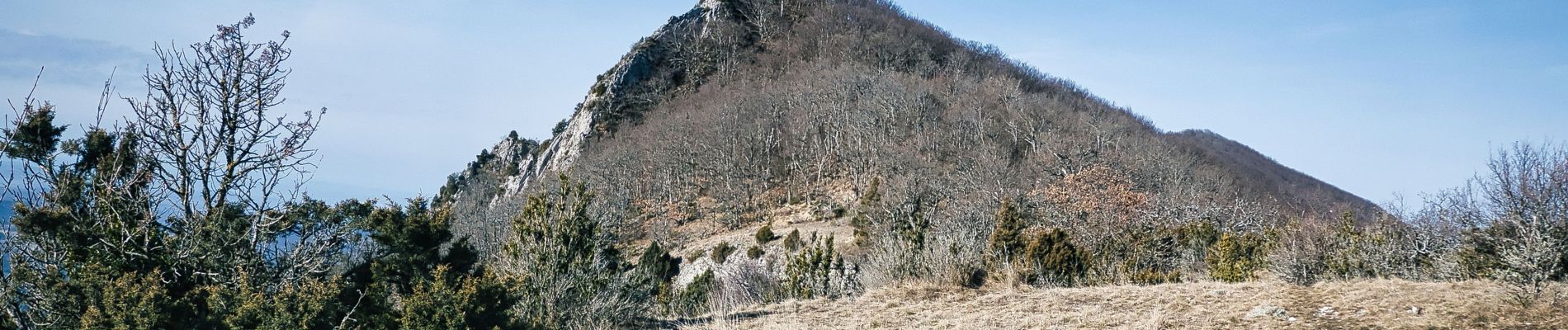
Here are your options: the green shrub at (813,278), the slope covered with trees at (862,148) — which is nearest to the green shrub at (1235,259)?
the slope covered with trees at (862,148)

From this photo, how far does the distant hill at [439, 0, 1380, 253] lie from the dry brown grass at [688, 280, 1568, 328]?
18097 millimetres

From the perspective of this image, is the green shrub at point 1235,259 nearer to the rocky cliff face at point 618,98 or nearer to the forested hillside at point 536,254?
the forested hillside at point 536,254

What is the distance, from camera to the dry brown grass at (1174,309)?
698cm

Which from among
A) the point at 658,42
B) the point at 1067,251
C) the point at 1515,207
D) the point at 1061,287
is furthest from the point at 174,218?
the point at 658,42

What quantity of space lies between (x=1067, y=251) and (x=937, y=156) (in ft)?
123

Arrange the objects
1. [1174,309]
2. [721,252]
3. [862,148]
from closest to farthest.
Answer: [1174,309] → [721,252] → [862,148]

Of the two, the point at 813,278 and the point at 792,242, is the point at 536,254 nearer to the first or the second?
the point at 813,278

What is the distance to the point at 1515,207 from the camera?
8117 millimetres

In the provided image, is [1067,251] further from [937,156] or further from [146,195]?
[937,156]

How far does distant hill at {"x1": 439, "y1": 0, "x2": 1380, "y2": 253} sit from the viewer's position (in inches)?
1681

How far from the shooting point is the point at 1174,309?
8.14 m

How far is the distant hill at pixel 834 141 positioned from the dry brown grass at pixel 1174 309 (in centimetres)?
1810

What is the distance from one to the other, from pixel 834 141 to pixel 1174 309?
50.0 metres

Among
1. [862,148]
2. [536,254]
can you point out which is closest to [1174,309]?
[536,254]
